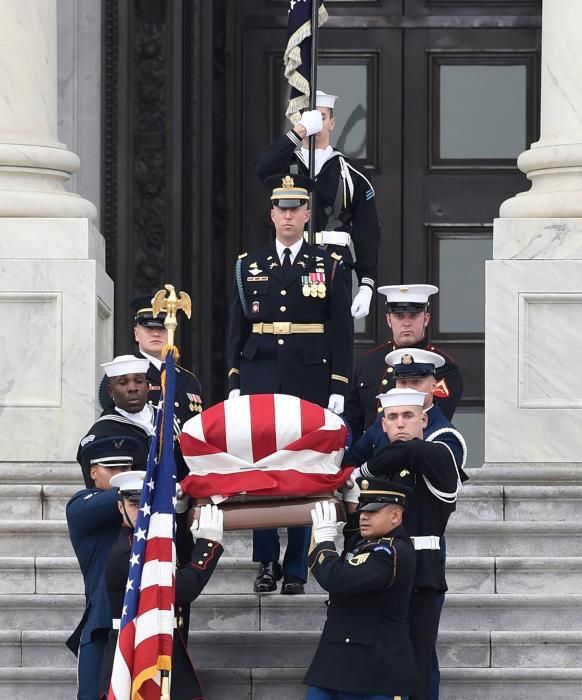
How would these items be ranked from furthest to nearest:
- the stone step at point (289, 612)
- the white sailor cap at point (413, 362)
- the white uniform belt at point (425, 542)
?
the stone step at point (289, 612)
the white sailor cap at point (413, 362)
the white uniform belt at point (425, 542)

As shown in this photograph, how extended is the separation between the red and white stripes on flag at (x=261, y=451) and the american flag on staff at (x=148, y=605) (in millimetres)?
223

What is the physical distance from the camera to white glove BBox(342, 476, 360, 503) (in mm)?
10125

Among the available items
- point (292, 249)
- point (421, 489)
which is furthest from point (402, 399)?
Answer: point (292, 249)

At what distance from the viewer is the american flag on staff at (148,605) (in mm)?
9750

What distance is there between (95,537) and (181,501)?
441 mm

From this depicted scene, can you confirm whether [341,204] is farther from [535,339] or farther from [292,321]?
[535,339]

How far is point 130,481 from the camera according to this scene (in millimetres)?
10039

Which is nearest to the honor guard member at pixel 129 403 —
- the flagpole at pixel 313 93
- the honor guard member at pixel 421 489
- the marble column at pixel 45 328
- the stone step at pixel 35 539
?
the honor guard member at pixel 421 489

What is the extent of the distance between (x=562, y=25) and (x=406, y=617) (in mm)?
4899

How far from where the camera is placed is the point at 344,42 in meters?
17.2

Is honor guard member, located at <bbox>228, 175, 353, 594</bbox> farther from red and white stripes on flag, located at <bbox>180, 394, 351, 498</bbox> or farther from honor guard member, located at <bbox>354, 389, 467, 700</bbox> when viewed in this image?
red and white stripes on flag, located at <bbox>180, 394, 351, 498</bbox>

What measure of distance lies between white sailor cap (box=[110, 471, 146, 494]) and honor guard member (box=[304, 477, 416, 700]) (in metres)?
0.77

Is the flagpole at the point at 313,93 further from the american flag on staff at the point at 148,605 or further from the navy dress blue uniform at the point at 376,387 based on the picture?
the american flag on staff at the point at 148,605

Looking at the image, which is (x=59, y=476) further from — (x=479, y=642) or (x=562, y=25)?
(x=562, y=25)
